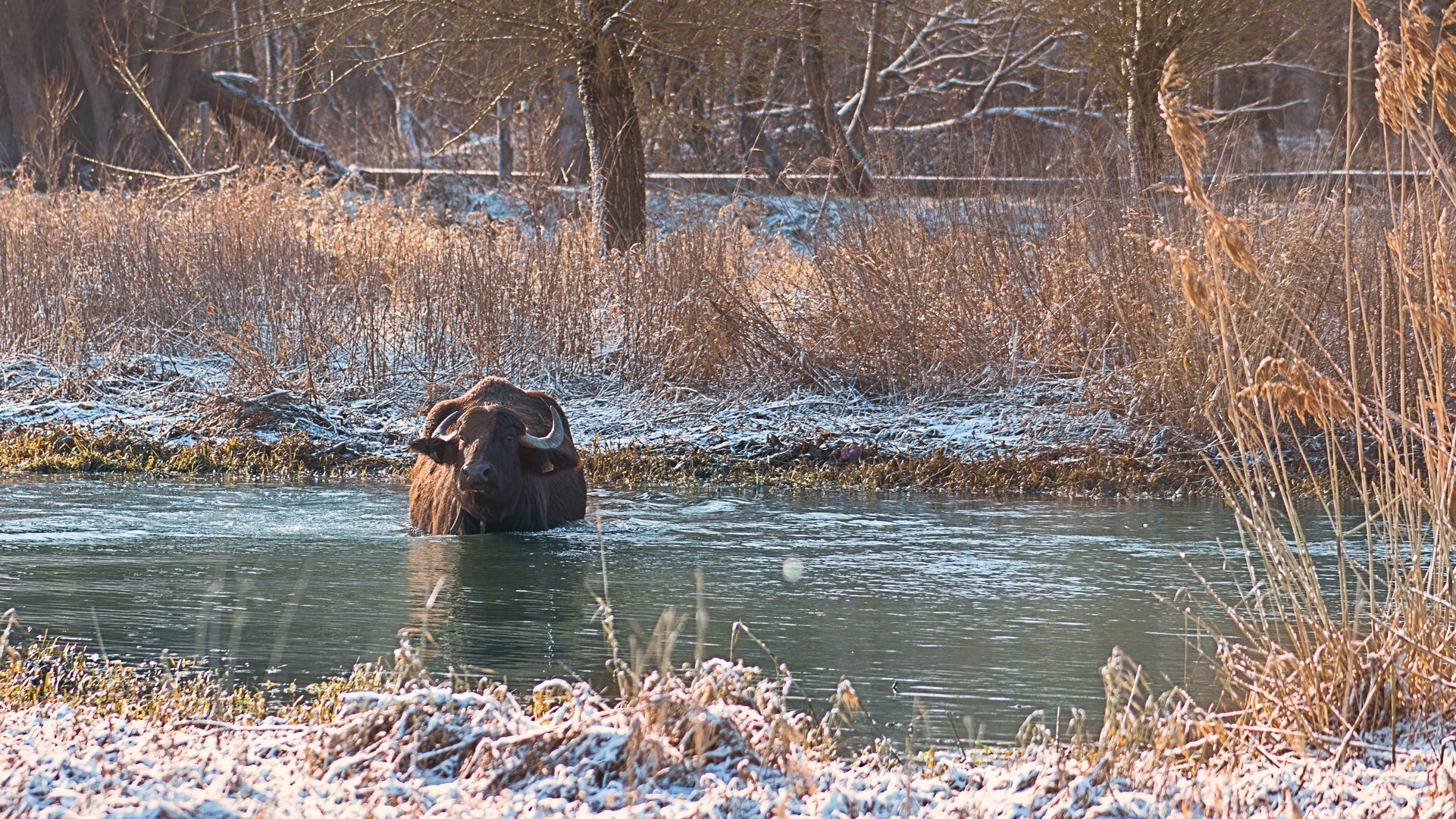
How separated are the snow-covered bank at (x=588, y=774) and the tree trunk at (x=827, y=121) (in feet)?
25.6

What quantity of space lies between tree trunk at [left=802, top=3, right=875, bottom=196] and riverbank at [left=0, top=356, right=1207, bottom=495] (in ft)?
6.46

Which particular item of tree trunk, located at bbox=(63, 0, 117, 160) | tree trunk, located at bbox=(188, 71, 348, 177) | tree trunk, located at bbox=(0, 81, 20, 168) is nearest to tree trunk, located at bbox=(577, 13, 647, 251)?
tree trunk, located at bbox=(188, 71, 348, 177)

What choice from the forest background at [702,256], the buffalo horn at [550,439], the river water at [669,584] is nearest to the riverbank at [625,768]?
the river water at [669,584]

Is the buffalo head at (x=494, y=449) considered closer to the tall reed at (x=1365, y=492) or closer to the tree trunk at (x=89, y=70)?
the tall reed at (x=1365, y=492)

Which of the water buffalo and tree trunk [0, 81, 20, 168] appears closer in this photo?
the water buffalo

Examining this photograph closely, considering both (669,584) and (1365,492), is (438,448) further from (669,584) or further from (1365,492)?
(1365,492)

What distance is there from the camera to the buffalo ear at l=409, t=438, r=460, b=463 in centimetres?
874

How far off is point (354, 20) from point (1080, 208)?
6765 mm

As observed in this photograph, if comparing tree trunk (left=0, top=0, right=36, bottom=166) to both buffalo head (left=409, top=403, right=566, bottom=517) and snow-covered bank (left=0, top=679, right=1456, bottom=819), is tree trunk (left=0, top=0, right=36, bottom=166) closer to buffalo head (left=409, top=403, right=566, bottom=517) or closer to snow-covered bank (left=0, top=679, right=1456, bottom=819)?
buffalo head (left=409, top=403, right=566, bottom=517)

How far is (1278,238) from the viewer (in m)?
10.0

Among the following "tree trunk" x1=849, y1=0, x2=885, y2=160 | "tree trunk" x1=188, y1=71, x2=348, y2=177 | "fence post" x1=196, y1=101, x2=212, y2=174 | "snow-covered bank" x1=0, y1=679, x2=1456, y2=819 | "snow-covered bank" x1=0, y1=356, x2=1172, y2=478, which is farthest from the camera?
"fence post" x1=196, y1=101, x2=212, y2=174

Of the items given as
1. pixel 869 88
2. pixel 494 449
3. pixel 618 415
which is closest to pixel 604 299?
pixel 618 415

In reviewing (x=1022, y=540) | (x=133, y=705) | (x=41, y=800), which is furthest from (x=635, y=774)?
(x=1022, y=540)

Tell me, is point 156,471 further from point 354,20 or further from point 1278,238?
point 1278,238
